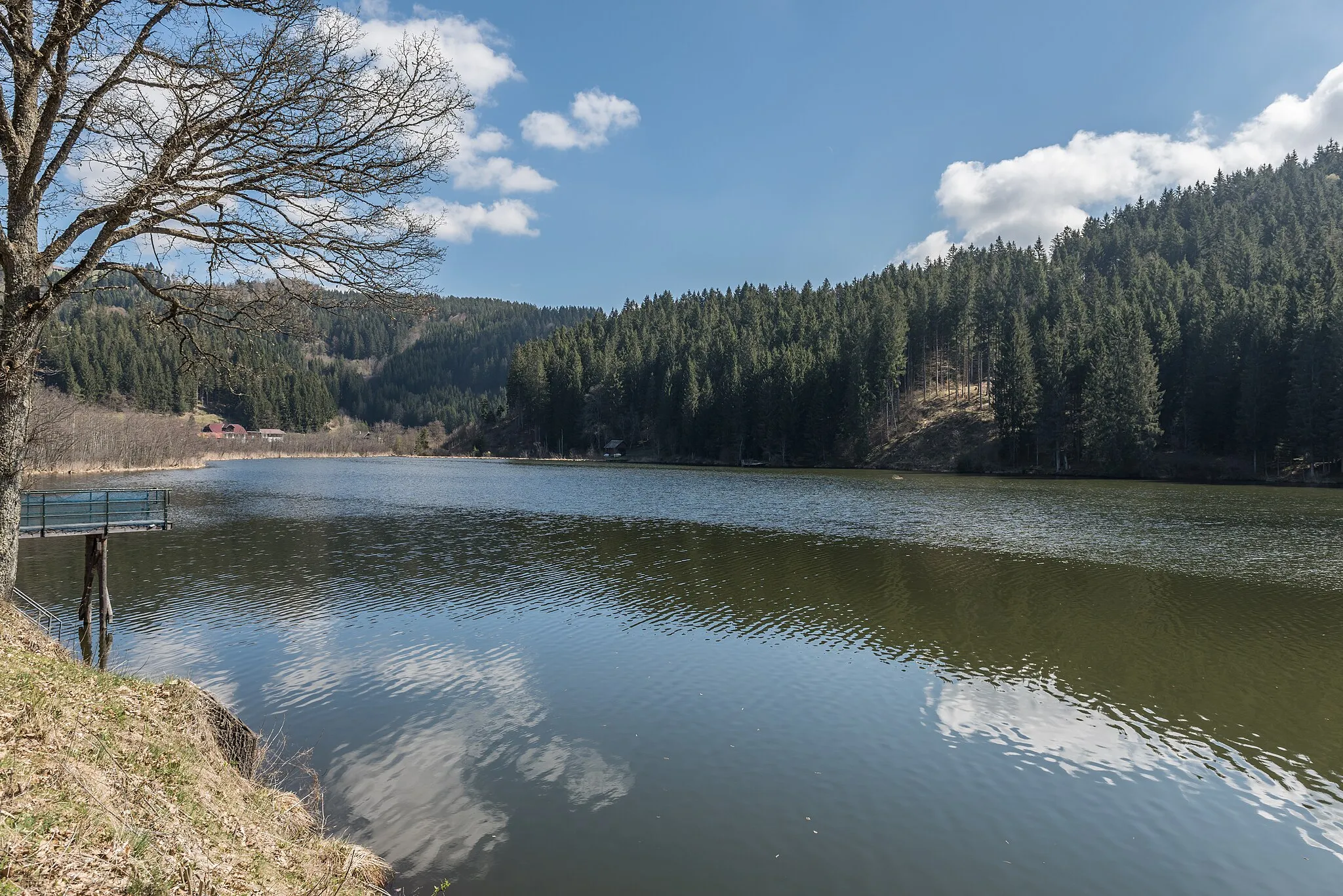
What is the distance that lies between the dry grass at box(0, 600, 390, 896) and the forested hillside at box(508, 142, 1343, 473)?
302 ft

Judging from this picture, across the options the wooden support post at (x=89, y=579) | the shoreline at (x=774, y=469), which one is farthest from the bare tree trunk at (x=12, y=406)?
the shoreline at (x=774, y=469)

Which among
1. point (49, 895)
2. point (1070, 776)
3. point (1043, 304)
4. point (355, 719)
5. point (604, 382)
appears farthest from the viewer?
point (604, 382)

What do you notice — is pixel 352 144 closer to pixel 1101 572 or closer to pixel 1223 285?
pixel 1101 572

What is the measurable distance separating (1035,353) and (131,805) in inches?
4218

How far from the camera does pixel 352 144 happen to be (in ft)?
33.0

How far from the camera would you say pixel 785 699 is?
48.2ft

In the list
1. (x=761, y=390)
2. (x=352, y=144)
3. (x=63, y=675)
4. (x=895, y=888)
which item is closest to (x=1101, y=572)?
Answer: (x=895, y=888)

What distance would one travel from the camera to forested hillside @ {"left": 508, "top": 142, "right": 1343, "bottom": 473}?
271 ft

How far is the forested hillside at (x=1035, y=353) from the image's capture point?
82.6 meters

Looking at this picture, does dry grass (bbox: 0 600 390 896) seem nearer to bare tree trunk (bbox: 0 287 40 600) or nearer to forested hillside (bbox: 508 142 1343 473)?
bare tree trunk (bbox: 0 287 40 600)

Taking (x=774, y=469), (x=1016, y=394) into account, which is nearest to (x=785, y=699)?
(x=1016, y=394)

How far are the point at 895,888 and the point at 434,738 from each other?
7640 millimetres

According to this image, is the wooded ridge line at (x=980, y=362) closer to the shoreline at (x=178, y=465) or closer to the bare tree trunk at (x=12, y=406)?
the bare tree trunk at (x=12, y=406)

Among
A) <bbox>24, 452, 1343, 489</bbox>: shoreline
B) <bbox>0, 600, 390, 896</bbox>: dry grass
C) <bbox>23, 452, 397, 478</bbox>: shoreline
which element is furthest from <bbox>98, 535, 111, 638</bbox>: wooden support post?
<bbox>24, 452, 1343, 489</bbox>: shoreline
